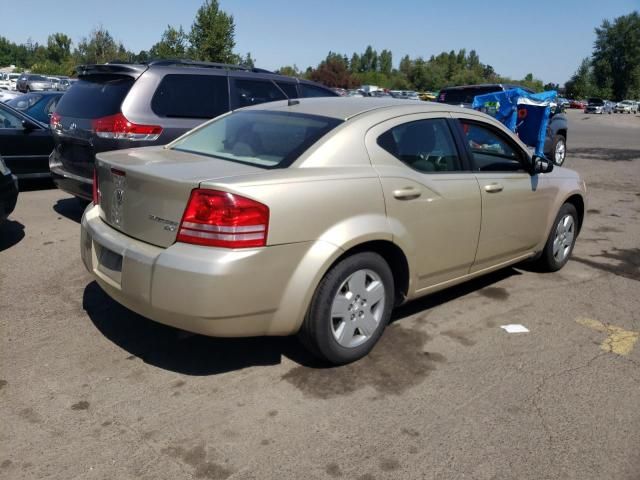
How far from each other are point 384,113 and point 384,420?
1984 mm

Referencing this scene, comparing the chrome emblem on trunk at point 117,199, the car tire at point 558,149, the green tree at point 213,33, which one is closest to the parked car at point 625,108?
the green tree at point 213,33

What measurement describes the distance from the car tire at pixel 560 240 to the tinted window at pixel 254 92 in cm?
383

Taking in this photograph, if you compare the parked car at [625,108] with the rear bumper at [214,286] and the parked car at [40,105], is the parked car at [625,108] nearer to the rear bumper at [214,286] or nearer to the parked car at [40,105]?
the parked car at [40,105]

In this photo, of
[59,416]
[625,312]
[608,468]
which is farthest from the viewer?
[625,312]

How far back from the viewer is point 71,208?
7.81 meters

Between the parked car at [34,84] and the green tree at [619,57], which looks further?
the green tree at [619,57]

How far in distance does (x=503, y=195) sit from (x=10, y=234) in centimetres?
516

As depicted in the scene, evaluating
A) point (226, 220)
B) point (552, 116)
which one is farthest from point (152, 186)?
point (552, 116)

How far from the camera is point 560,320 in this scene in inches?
181

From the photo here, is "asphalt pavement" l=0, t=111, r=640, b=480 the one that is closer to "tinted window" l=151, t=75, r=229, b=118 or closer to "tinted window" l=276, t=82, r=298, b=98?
"tinted window" l=151, t=75, r=229, b=118

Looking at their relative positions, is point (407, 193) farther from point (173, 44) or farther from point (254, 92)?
point (173, 44)

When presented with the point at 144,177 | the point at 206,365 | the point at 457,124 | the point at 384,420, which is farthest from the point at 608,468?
the point at 144,177

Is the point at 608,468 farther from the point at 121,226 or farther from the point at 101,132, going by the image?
the point at 101,132

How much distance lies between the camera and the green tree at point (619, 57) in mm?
97562
